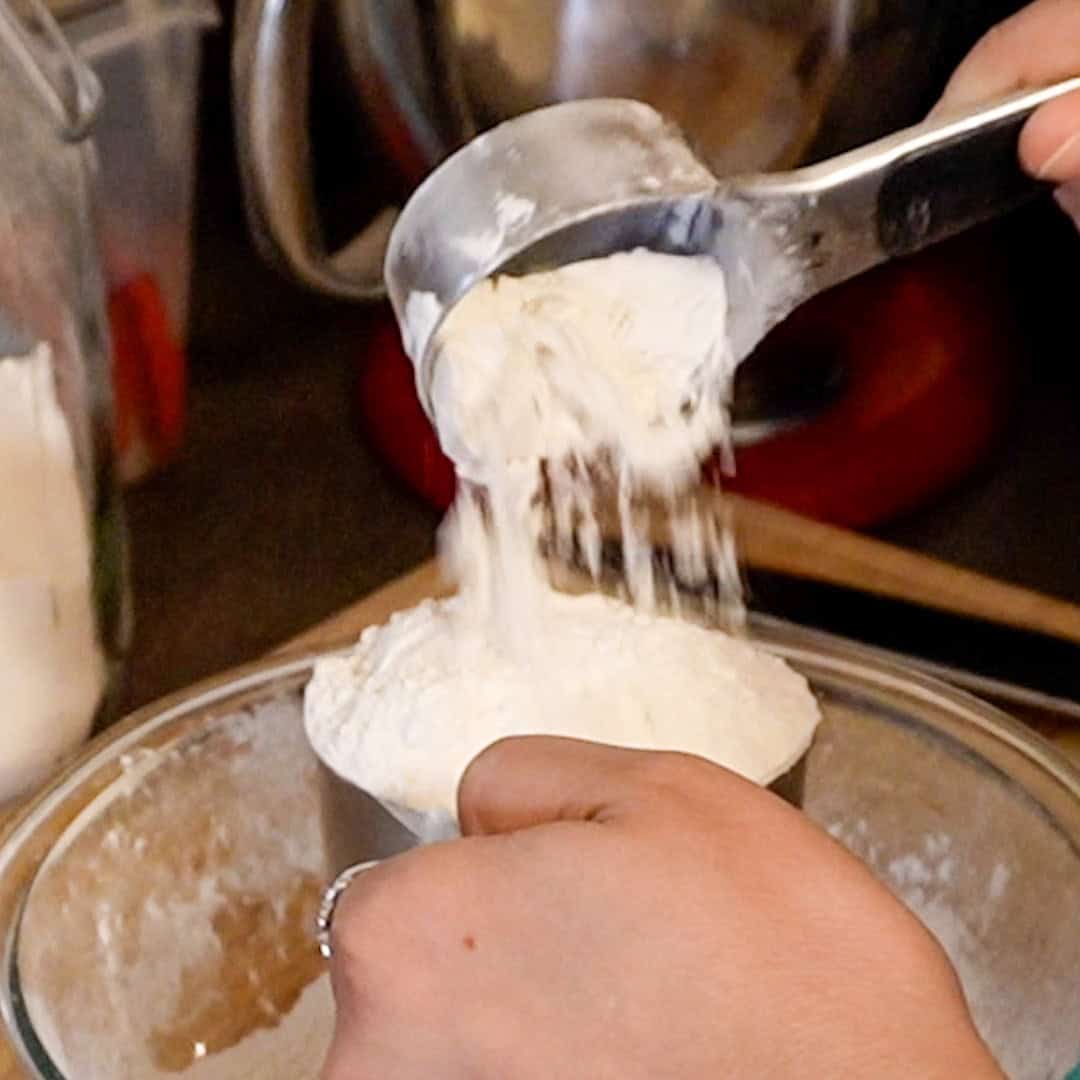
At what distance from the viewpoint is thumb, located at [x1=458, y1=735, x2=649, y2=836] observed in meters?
0.43

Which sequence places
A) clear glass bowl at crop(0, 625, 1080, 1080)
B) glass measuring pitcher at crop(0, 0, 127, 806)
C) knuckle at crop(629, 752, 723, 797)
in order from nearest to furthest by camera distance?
knuckle at crop(629, 752, 723, 797) < clear glass bowl at crop(0, 625, 1080, 1080) < glass measuring pitcher at crop(0, 0, 127, 806)

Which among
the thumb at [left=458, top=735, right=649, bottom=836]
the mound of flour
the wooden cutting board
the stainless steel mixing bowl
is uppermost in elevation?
the stainless steel mixing bowl

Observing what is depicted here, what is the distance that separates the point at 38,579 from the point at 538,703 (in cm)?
20

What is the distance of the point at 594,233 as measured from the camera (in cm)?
49

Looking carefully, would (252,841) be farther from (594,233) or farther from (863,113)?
(863,113)

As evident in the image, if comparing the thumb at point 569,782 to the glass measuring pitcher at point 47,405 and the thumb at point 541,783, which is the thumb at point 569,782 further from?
the glass measuring pitcher at point 47,405

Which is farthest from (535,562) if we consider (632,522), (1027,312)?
(1027,312)

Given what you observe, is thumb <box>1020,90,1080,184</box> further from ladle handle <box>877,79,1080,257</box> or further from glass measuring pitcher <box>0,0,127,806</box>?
glass measuring pitcher <box>0,0,127,806</box>

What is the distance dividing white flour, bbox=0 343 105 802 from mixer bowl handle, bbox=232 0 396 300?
0.36ft

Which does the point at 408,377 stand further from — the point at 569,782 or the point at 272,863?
the point at 569,782

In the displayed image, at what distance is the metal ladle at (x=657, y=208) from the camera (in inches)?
18.8

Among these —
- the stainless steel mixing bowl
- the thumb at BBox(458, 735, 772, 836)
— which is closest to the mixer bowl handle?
the stainless steel mixing bowl

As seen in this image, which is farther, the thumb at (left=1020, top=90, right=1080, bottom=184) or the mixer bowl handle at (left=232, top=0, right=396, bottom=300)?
the mixer bowl handle at (left=232, top=0, right=396, bottom=300)

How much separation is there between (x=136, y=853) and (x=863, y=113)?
368mm
